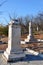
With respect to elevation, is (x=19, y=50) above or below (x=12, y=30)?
below

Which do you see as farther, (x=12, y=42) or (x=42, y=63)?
(x=12, y=42)

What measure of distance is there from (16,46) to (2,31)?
3114 centimetres

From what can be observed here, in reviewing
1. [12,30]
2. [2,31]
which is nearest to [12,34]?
[12,30]

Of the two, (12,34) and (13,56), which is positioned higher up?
(12,34)

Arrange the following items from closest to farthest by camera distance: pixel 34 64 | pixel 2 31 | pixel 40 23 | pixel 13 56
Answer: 1. pixel 34 64
2. pixel 13 56
3. pixel 2 31
4. pixel 40 23

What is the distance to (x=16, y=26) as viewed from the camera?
9.92 meters

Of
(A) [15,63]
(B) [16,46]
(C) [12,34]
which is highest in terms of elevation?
(C) [12,34]

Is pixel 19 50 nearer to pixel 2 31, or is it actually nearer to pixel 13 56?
pixel 13 56

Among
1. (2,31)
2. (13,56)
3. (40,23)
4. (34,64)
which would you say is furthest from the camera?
(40,23)

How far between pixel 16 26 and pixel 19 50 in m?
1.41

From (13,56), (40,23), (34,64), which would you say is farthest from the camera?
(40,23)

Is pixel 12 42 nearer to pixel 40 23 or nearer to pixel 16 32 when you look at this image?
pixel 16 32

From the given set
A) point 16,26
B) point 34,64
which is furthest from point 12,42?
point 34,64

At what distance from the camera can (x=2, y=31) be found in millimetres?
40719
